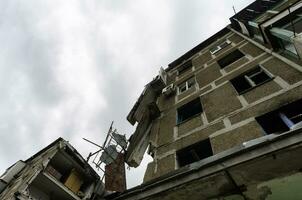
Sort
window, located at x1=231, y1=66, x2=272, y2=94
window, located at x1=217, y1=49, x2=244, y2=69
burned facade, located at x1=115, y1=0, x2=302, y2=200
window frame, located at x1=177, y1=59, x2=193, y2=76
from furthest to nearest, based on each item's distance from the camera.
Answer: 1. window frame, located at x1=177, y1=59, x2=193, y2=76
2. window, located at x1=217, y1=49, x2=244, y2=69
3. window, located at x1=231, y1=66, x2=272, y2=94
4. burned facade, located at x1=115, y1=0, x2=302, y2=200

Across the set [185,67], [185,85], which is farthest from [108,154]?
[185,67]

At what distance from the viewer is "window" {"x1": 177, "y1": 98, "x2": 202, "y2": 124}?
34.7 ft

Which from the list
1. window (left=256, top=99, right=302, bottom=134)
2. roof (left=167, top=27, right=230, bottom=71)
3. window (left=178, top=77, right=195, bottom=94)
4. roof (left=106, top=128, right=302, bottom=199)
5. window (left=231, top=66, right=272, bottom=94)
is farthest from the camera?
roof (left=167, top=27, right=230, bottom=71)

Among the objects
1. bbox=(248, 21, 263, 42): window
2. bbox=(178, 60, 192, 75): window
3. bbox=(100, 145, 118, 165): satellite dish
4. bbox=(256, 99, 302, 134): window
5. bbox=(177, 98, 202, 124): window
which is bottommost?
bbox=(100, 145, 118, 165): satellite dish

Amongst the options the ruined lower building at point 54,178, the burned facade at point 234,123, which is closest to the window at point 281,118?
the burned facade at point 234,123

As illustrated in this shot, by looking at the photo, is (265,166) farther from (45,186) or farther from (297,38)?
(45,186)

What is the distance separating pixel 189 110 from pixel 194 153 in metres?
3.14

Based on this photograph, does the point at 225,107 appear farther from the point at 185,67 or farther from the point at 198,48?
the point at 198,48

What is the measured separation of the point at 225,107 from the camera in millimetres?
8406

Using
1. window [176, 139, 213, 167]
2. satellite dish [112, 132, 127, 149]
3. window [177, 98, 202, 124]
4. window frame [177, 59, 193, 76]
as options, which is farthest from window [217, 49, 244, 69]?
satellite dish [112, 132, 127, 149]

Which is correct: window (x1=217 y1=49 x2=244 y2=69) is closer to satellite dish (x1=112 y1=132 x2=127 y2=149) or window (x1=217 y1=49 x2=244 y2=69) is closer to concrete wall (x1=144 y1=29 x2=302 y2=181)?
concrete wall (x1=144 y1=29 x2=302 y2=181)

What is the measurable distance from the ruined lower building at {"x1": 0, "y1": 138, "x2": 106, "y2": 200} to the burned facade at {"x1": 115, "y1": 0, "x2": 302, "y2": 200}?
3.88 meters

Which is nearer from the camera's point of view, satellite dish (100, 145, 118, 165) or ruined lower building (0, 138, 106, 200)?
ruined lower building (0, 138, 106, 200)

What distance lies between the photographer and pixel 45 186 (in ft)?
37.1
